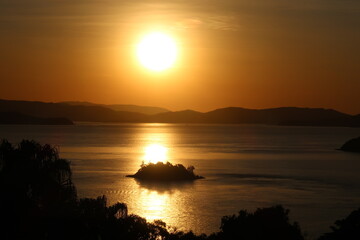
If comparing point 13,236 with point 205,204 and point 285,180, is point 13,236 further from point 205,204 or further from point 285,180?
point 285,180

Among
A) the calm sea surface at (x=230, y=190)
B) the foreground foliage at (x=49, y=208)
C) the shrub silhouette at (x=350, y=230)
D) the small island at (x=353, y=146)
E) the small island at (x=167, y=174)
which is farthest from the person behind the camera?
the small island at (x=353, y=146)

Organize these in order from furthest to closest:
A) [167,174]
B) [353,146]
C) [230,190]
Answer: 1. [353,146]
2. [167,174]
3. [230,190]

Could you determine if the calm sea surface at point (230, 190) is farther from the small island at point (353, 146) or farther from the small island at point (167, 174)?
the small island at point (353, 146)

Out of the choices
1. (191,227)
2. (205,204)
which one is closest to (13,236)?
(191,227)

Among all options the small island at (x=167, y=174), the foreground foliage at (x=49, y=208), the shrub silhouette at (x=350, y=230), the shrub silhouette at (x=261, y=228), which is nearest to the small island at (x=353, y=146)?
the small island at (x=167, y=174)

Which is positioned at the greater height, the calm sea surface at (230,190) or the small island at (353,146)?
the small island at (353,146)

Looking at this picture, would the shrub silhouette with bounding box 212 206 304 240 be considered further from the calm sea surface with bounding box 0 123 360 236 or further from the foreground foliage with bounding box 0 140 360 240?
the calm sea surface with bounding box 0 123 360 236

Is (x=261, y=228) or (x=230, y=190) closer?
(x=261, y=228)

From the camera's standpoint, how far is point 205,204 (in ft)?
214

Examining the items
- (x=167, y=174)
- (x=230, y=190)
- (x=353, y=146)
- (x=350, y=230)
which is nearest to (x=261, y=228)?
(x=350, y=230)

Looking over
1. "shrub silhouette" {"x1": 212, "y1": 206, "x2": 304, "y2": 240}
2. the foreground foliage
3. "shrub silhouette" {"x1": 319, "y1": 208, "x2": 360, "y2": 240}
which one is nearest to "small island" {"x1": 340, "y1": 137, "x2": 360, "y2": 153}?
"shrub silhouette" {"x1": 212, "y1": 206, "x2": 304, "y2": 240}

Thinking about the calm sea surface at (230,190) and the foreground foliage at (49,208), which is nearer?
the foreground foliage at (49,208)

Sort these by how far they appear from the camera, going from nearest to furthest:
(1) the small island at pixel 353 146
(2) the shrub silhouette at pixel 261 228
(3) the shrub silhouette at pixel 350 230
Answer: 1. (3) the shrub silhouette at pixel 350 230
2. (2) the shrub silhouette at pixel 261 228
3. (1) the small island at pixel 353 146

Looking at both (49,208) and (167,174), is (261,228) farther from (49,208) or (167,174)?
(167,174)
